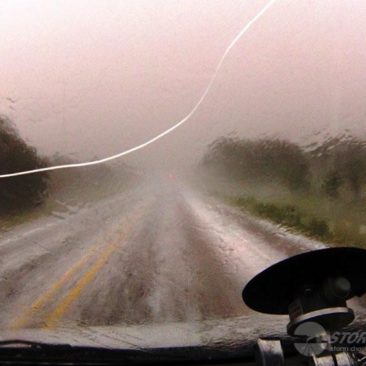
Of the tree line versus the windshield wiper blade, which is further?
the tree line

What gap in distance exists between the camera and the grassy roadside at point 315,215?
384 centimetres

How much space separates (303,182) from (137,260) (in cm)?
127

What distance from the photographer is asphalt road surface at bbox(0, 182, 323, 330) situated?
11.7 ft

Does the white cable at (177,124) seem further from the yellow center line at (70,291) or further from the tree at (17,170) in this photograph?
the yellow center line at (70,291)

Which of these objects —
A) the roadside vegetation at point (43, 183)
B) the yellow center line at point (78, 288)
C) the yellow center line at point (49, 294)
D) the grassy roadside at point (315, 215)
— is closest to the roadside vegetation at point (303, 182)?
the grassy roadside at point (315, 215)

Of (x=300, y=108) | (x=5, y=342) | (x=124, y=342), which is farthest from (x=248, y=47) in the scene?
(x=5, y=342)

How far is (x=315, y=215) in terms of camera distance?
387 cm

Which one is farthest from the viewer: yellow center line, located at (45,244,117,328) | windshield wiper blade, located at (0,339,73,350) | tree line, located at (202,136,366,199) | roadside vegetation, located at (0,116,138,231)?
tree line, located at (202,136,366,199)

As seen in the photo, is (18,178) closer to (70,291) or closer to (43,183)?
(43,183)

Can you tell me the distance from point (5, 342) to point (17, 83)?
1.63 metres

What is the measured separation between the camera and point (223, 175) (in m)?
3.90

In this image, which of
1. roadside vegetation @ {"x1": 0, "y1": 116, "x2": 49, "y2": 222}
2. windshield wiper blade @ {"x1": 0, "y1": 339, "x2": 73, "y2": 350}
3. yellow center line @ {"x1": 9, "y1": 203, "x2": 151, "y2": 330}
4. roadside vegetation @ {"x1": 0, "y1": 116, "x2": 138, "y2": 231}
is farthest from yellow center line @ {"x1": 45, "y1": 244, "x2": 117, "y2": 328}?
roadside vegetation @ {"x1": 0, "y1": 116, "x2": 49, "y2": 222}

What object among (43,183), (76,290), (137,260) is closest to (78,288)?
(76,290)

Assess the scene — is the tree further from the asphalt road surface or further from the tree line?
the tree line
